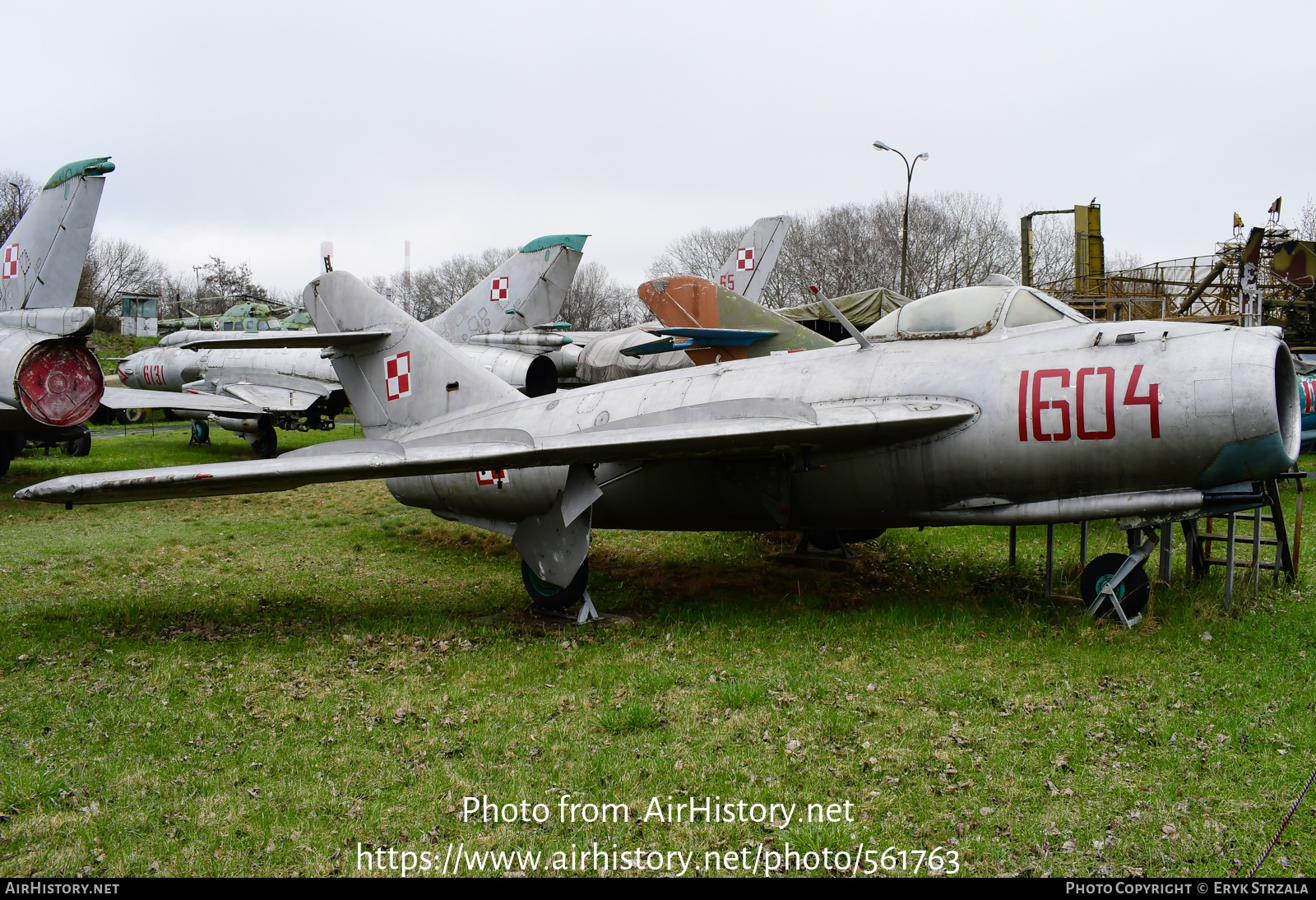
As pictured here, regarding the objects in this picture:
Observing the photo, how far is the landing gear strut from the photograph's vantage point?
716 centimetres

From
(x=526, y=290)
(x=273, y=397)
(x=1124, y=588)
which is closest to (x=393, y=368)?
(x=1124, y=588)

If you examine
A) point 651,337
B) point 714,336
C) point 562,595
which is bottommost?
point 562,595

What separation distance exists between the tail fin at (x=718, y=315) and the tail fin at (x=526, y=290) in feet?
14.8

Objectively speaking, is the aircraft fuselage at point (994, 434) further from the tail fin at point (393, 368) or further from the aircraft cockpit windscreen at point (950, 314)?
the tail fin at point (393, 368)

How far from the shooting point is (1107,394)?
261 inches

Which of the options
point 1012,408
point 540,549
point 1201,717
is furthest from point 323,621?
point 1201,717

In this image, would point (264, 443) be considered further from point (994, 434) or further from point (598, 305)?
point (598, 305)

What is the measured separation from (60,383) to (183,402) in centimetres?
675

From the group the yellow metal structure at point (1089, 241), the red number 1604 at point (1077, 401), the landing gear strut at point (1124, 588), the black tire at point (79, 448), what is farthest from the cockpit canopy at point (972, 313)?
the black tire at point (79, 448)

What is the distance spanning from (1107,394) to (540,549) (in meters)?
4.99

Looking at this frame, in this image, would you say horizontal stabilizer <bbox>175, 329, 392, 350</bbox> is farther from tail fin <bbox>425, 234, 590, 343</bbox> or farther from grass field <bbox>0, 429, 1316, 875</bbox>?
tail fin <bbox>425, 234, 590, 343</bbox>

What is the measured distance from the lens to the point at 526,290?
2042 centimetres

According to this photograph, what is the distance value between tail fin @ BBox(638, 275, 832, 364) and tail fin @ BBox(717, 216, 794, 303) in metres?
6.56

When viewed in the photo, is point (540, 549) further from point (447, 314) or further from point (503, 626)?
point (447, 314)
